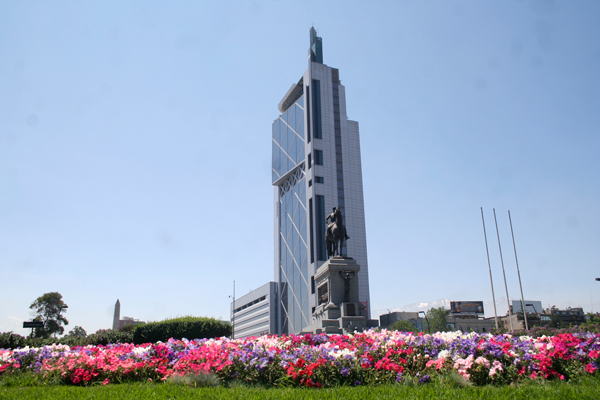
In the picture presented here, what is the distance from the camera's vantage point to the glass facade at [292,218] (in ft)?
392

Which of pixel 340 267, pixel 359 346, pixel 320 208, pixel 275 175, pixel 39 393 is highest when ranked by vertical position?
pixel 275 175

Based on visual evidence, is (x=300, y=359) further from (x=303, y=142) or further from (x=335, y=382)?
(x=303, y=142)

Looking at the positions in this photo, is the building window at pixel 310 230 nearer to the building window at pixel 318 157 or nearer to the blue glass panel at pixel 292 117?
the building window at pixel 318 157

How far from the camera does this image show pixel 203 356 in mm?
9219

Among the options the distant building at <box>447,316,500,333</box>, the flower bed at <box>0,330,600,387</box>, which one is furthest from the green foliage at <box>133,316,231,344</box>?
the distant building at <box>447,316,500,333</box>

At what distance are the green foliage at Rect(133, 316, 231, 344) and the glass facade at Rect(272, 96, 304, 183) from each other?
93599mm

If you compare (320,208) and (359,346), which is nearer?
(359,346)

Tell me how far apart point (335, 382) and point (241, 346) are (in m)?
2.98

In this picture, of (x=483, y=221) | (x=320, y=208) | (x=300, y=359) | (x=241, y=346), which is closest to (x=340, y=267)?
(x=241, y=346)

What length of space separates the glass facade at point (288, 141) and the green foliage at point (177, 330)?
307ft

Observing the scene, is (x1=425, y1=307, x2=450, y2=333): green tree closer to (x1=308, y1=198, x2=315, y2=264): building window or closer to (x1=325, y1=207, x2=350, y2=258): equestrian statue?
(x1=308, y1=198, x2=315, y2=264): building window

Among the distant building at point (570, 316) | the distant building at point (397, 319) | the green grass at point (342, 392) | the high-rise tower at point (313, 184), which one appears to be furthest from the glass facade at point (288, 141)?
the green grass at point (342, 392)

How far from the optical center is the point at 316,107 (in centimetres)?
12238

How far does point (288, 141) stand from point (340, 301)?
386 ft
